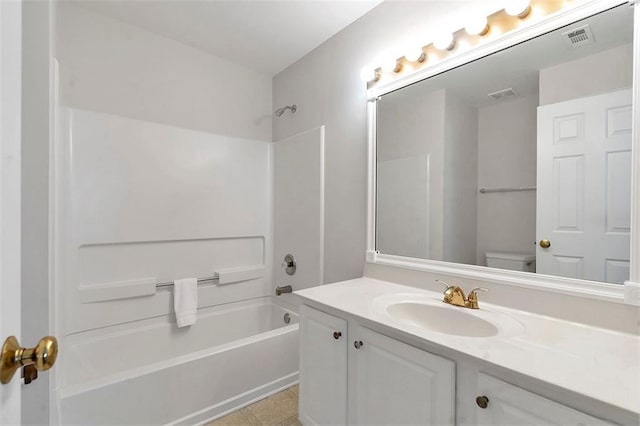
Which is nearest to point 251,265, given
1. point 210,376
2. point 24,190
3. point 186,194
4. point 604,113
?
point 186,194

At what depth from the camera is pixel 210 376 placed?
5.50 ft

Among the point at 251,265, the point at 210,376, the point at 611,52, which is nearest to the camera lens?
the point at 611,52

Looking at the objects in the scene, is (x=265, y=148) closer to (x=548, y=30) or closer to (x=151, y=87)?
(x=151, y=87)

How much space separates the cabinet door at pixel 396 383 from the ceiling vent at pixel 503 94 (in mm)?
1115

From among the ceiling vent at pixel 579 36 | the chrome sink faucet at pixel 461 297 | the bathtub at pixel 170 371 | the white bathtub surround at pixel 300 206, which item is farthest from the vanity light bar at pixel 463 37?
the bathtub at pixel 170 371

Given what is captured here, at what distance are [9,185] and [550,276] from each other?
1573 millimetres

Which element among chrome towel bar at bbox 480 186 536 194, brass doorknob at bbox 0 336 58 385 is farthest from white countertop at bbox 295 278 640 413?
brass doorknob at bbox 0 336 58 385

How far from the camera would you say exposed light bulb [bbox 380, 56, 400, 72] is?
1676 millimetres

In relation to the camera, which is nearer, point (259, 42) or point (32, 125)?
point (32, 125)

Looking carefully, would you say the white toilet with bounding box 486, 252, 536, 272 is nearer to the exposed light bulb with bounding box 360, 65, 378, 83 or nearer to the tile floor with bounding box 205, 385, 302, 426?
the exposed light bulb with bounding box 360, 65, 378, 83

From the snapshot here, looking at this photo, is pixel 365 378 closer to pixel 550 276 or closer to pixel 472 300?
pixel 472 300

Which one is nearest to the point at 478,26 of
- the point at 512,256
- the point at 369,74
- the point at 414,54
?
A: the point at 414,54

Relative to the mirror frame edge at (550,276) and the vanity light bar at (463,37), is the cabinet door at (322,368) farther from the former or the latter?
the vanity light bar at (463,37)

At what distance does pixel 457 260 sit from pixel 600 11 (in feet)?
3.54
